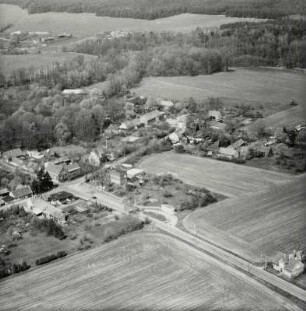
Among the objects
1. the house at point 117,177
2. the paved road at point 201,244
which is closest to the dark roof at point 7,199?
the paved road at point 201,244

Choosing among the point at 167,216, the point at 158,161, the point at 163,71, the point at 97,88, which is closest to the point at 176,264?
the point at 167,216

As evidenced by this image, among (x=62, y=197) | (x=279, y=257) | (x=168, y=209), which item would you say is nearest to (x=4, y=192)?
(x=62, y=197)

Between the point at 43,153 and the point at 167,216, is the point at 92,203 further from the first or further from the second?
the point at 43,153

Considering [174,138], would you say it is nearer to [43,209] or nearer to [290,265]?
[43,209]

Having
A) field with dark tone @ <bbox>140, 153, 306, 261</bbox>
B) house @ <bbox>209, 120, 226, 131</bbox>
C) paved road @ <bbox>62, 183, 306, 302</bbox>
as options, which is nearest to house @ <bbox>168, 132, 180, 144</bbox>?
field with dark tone @ <bbox>140, 153, 306, 261</bbox>

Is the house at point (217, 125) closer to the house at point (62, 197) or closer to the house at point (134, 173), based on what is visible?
the house at point (134, 173)

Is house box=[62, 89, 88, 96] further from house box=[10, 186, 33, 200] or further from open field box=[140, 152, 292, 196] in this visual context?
house box=[10, 186, 33, 200]

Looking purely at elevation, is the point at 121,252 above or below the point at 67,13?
below
